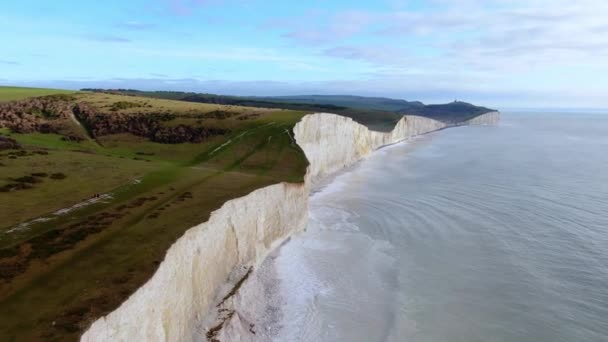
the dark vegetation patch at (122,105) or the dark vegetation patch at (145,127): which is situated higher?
the dark vegetation patch at (122,105)

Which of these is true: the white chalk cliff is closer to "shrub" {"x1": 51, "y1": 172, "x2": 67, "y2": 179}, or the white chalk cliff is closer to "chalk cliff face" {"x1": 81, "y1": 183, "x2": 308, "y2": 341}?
"chalk cliff face" {"x1": 81, "y1": 183, "x2": 308, "y2": 341}

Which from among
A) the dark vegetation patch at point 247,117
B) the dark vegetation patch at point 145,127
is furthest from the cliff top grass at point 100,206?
the dark vegetation patch at point 247,117

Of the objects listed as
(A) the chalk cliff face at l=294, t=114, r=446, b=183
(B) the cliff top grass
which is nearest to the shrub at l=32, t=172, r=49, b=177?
(B) the cliff top grass

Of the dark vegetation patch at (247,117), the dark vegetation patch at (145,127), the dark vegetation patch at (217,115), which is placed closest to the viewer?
the dark vegetation patch at (145,127)

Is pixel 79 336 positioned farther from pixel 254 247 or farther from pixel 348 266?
pixel 348 266

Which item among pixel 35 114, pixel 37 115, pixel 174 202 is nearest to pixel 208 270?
pixel 174 202

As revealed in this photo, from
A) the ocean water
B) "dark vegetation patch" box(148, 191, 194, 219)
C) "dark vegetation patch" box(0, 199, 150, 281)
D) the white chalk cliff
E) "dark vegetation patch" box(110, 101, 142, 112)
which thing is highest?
"dark vegetation patch" box(110, 101, 142, 112)

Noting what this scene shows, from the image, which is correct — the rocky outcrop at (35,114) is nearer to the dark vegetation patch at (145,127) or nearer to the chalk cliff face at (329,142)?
the dark vegetation patch at (145,127)
